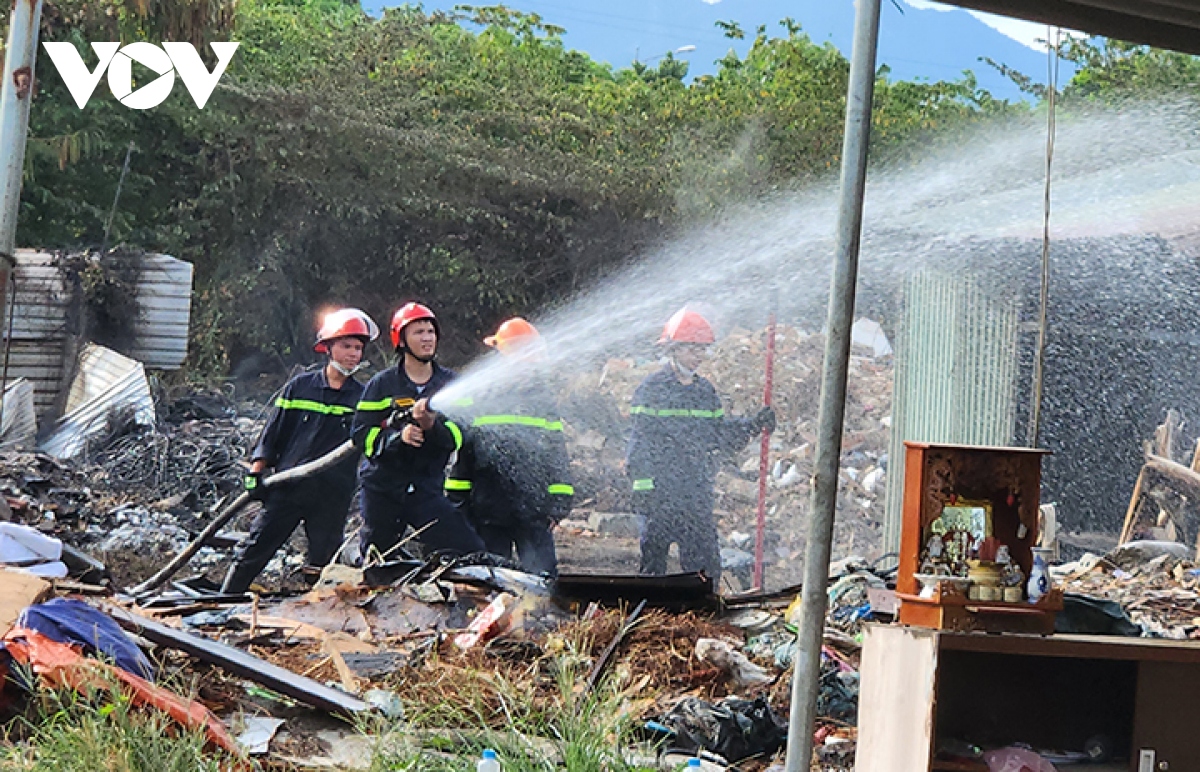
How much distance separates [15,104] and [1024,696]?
571cm

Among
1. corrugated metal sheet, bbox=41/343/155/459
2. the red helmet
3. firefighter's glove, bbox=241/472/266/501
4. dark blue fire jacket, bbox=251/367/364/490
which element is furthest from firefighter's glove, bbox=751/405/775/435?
corrugated metal sheet, bbox=41/343/155/459

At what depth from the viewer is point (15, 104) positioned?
6.86 m

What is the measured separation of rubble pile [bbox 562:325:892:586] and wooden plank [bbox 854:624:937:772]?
7.31 meters

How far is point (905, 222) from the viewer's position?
1238 cm

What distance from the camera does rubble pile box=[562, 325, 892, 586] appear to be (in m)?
11.9

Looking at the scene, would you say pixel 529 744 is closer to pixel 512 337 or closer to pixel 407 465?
pixel 407 465

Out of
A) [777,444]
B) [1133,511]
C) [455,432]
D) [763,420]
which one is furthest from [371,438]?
[777,444]

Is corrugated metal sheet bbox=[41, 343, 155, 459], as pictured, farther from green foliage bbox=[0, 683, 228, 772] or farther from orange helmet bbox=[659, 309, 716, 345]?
green foliage bbox=[0, 683, 228, 772]

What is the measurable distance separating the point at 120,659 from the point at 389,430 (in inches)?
140

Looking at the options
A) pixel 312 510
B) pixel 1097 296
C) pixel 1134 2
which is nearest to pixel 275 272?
pixel 312 510

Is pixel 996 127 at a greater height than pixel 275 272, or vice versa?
pixel 996 127

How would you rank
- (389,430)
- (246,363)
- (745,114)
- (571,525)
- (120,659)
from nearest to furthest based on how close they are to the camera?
(120,659) < (389,430) < (571,525) < (246,363) < (745,114)

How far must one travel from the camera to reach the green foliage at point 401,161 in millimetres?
13398

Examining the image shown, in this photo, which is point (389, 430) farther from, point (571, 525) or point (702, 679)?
point (571, 525)
